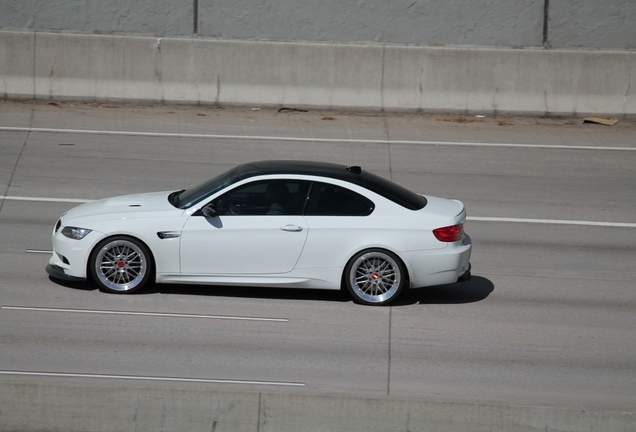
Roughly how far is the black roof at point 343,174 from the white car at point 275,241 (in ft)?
0.15

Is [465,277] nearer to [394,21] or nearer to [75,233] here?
[75,233]

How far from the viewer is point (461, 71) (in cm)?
1898

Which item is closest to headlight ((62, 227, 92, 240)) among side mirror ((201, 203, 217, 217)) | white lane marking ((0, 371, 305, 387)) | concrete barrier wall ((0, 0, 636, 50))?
side mirror ((201, 203, 217, 217))

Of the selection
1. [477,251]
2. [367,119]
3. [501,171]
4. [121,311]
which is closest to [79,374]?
[121,311]

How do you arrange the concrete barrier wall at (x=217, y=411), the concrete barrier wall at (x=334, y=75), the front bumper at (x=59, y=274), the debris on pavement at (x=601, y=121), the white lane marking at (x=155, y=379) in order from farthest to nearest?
the concrete barrier wall at (x=334, y=75)
the debris on pavement at (x=601, y=121)
the front bumper at (x=59, y=274)
the white lane marking at (x=155, y=379)
the concrete barrier wall at (x=217, y=411)

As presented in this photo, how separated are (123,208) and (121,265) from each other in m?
0.69

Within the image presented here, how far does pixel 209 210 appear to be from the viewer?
900 centimetres

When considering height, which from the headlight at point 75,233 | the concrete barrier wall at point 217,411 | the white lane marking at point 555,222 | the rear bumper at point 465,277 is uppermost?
the headlight at point 75,233

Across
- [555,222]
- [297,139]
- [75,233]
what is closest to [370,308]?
[75,233]

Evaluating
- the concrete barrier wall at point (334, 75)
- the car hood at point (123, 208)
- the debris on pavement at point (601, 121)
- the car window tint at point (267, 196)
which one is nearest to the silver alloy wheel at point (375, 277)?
the car window tint at point (267, 196)

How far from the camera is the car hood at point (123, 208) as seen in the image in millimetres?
9172

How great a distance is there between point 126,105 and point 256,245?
438 inches

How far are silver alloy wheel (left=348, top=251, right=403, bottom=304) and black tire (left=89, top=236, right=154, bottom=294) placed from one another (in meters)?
2.32

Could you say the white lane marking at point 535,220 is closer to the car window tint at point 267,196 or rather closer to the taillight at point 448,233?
the taillight at point 448,233
